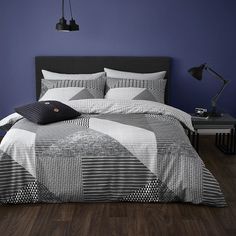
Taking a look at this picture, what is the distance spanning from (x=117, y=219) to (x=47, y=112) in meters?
1.12

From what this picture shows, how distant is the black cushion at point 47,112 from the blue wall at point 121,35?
1288 mm

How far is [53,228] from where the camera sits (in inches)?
108

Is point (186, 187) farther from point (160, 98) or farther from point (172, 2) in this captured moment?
point (172, 2)

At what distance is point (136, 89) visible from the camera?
4.39 m

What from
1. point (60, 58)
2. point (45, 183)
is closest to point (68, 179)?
point (45, 183)

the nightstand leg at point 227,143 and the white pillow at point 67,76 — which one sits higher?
the white pillow at point 67,76

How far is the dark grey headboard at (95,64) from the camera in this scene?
478 cm

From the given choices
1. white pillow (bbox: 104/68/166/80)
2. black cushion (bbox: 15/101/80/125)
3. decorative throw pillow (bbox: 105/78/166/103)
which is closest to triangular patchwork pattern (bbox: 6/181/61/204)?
black cushion (bbox: 15/101/80/125)

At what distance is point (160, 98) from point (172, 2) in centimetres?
108

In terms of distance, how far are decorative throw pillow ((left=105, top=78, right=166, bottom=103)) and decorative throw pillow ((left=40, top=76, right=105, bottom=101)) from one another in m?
0.10

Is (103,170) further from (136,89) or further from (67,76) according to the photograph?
(67,76)

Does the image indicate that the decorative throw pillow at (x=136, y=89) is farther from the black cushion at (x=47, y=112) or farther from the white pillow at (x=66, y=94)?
the black cushion at (x=47, y=112)

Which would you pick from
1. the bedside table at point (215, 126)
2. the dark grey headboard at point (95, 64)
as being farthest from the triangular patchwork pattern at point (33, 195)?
the dark grey headboard at point (95, 64)

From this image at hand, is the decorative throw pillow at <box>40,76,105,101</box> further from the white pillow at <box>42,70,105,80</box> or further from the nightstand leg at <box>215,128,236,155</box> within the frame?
the nightstand leg at <box>215,128,236,155</box>
